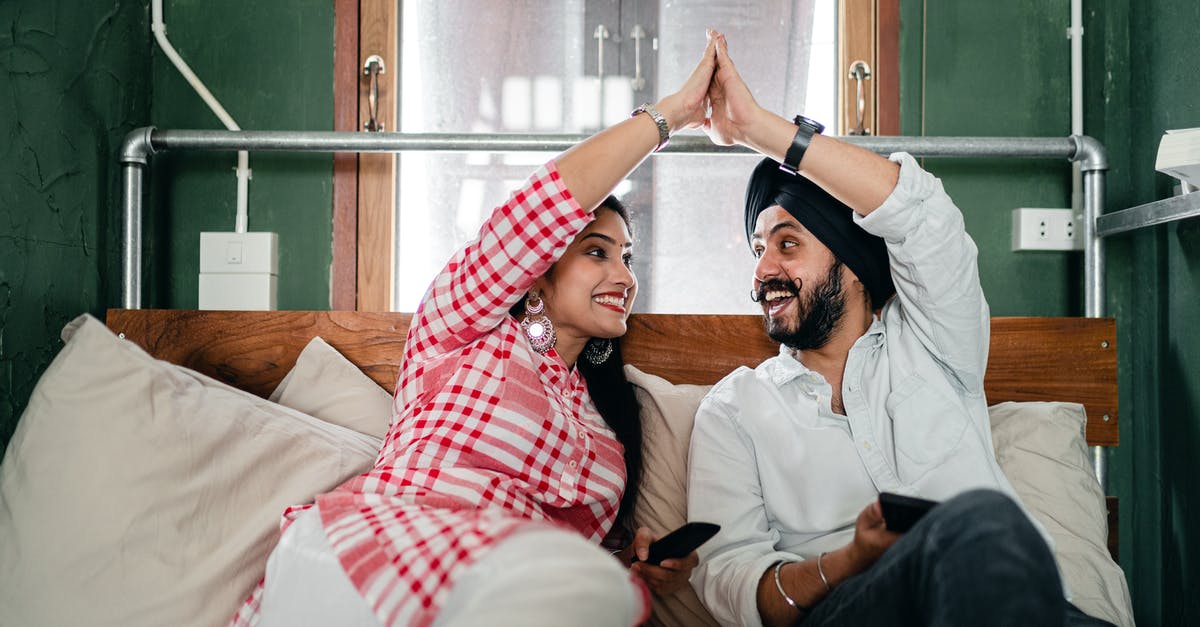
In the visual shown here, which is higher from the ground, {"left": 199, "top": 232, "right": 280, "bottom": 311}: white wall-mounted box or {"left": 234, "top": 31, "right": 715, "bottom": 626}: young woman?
{"left": 199, "top": 232, "right": 280, "bottom": 311}: white wall-mounted box

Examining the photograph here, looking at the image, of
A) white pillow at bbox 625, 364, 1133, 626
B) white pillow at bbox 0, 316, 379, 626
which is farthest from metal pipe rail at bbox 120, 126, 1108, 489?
white pillow at bbox 0, 316, 379, 626

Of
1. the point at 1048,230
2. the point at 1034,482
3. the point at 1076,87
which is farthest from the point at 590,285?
the point at 1076,87

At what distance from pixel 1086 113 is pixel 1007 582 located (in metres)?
1.63

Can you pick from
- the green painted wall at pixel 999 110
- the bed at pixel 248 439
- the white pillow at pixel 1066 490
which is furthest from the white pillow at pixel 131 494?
the green painted wall at pixel 999 110

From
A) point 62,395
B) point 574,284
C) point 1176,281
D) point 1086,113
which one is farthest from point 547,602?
point 1086,113

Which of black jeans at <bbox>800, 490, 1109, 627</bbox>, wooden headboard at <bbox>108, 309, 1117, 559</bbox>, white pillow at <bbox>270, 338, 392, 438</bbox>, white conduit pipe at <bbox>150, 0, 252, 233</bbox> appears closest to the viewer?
black jeans at <bbox>800, 490, 1109, 627</bbox>

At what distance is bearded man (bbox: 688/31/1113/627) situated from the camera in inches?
48.3

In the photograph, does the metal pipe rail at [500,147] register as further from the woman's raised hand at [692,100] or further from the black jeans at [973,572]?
the black jeans at [973,572]

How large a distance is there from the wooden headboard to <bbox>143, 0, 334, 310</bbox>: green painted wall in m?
0.40

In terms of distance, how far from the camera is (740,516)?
1259 mm

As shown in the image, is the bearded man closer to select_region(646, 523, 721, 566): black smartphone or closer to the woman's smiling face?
select_region(646, 523, 721, 566): black smartphone

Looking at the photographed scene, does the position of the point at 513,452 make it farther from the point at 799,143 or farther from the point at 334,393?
the point at 799,143

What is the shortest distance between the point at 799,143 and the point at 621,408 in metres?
0.53

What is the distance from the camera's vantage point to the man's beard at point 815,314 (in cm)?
139
